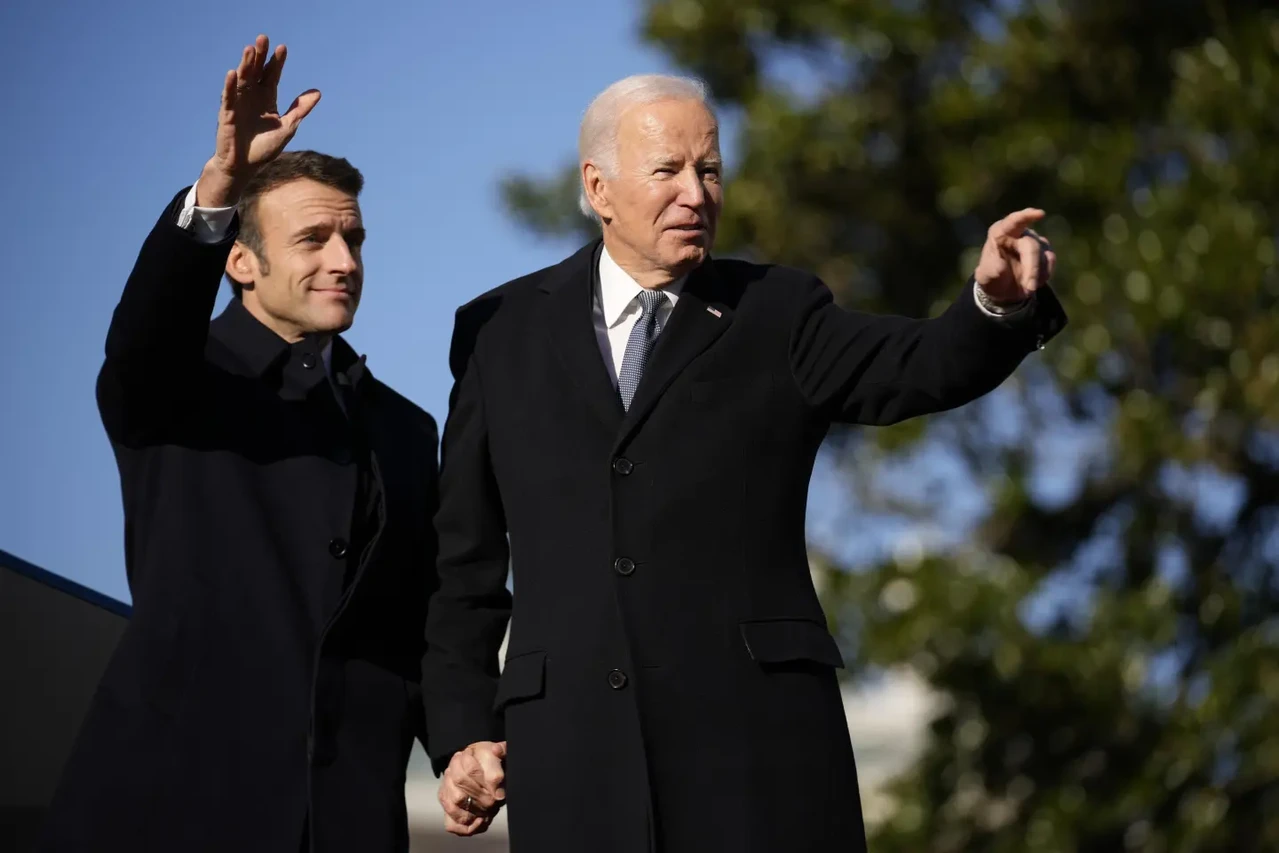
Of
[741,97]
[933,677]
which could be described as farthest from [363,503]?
[741,97]

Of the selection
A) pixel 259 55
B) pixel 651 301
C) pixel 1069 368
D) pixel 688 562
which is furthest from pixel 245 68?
pixel 1069 368

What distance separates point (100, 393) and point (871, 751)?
831 centimetres

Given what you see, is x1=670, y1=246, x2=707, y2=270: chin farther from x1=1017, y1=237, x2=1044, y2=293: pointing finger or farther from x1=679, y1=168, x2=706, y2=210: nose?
x1=1017, y1=237, x2=1044, y2=293: pointing finger

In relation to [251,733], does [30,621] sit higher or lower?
higher

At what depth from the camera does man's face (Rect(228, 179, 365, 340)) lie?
3.51 m

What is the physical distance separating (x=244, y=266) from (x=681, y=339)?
108 cm

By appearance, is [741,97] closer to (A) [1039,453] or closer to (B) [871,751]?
(A) [1039,453]

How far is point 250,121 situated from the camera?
2.92 meters

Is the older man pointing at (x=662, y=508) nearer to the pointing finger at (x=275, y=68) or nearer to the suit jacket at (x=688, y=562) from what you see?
the suit jacket at (x=688, y=562)

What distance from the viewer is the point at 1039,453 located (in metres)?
9.63

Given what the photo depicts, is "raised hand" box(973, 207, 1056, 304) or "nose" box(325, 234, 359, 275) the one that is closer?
"raised hand" box(973, 207, 1056, 304)

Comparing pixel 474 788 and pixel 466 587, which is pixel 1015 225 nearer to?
pixel 466 587

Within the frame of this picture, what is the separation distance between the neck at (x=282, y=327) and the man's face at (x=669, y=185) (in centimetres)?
79

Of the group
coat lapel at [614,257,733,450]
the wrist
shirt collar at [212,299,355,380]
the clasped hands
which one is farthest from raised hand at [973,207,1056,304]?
shirt collar at [212,299,355,380]
